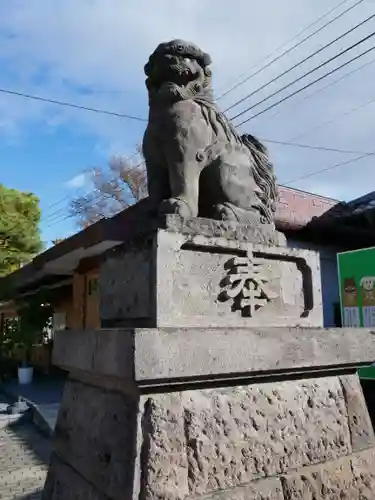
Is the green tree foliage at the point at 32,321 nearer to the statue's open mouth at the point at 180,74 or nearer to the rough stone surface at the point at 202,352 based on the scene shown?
the rough stone surface at the point at 202,352

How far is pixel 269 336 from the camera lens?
1.95 metres

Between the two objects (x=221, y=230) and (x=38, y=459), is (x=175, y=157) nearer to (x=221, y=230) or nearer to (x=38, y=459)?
(x=221, y=230)

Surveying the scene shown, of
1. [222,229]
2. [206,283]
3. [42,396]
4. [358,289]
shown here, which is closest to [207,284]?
[206,283]

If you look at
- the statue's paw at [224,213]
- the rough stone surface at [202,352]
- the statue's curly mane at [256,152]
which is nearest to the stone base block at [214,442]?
the rough stone surface at [202,352]

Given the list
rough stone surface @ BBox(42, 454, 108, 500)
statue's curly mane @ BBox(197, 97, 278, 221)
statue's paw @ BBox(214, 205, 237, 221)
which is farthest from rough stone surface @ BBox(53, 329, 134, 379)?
statue's curly mane @ BBox(197, 97, 278, 221)

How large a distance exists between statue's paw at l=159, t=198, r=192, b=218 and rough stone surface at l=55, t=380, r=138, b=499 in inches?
33.7

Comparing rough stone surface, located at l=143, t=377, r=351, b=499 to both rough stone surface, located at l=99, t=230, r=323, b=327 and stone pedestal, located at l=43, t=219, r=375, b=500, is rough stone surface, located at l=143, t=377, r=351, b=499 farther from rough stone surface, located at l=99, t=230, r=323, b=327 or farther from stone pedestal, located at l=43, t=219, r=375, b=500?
rough stone surface, located at l=99, t=230, r=323, b=327

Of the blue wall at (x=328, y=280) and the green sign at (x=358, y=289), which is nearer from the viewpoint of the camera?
the green sign at (x=358, y=289)

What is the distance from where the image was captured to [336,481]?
205 centimetres

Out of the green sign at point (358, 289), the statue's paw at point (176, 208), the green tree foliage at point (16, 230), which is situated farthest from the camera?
the green tree foliage at point (16, 230)

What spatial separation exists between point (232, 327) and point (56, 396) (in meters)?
7.20

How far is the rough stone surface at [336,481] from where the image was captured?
1.92 meters

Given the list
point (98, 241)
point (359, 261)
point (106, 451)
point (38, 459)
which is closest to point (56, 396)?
point (38, 459)

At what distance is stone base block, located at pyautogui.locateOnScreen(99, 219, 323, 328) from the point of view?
1.86 m
